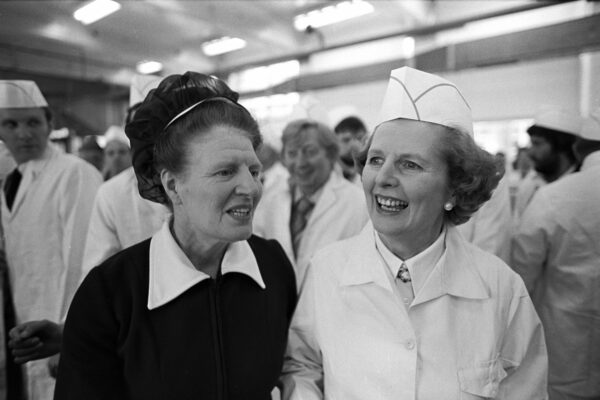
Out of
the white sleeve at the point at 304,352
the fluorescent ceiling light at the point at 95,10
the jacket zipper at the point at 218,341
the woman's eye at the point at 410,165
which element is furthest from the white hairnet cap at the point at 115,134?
the woman's eye at the point at 410,165

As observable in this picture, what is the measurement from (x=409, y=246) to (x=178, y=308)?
60cm

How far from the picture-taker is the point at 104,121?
131cm

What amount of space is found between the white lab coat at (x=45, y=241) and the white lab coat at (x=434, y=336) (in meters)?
0.73

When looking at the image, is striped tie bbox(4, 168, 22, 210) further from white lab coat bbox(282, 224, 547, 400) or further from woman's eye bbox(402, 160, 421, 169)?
woman's eye bbox(402, 160, 421, 169)

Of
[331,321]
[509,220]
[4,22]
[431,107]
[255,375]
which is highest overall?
[4,22]

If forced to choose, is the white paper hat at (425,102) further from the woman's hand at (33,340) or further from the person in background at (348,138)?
the person in background at (348,138)

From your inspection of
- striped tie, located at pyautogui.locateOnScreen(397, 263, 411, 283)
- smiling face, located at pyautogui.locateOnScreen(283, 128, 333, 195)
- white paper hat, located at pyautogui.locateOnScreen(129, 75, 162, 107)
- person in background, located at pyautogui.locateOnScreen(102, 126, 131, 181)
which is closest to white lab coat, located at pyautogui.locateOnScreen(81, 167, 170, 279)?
person in background, located at pyautogui.locateOnScreen(102, 126, 131, 181)

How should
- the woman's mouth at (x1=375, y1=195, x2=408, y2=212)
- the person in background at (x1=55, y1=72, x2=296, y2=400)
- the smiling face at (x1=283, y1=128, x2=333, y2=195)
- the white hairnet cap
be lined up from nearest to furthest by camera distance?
1. the person in background at (x1=55, y1=72, x2=296, y2=400)
2. the woman's mouth at (x1=375, y1=195, x2=408, y2=212)
3. the white hairnet cap
4. the smiling face at (x1=283, y1=128, x2=333, y2=195)

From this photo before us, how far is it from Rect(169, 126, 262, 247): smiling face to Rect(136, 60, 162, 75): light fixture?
52 cm

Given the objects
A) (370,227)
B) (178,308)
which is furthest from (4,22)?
(370,227)

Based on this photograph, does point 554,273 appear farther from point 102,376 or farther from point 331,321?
point 102,376

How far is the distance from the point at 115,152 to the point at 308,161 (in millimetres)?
978

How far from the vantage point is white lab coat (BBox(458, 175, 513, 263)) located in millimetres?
1487

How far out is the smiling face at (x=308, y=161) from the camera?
2.12 meters
